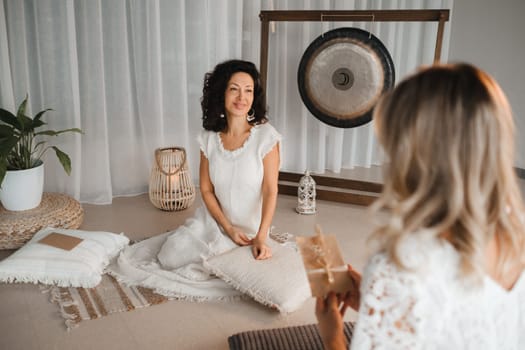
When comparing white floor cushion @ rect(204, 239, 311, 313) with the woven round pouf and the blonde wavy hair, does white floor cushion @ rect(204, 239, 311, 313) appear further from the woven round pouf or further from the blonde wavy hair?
the blonde wavy hair

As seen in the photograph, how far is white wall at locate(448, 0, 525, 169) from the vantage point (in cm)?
355

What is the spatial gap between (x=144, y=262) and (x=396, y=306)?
1.53 meters

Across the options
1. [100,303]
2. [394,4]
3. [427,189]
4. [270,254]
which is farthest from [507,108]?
[394,4]

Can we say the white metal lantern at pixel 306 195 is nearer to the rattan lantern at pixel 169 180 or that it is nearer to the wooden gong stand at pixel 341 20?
the wooden gong stand at pixel 341 20

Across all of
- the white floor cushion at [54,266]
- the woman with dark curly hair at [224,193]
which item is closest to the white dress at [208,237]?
the woman with dark curly hair at [224,193]

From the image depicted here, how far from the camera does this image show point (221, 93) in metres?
2.20

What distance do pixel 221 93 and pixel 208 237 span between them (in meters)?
0.60

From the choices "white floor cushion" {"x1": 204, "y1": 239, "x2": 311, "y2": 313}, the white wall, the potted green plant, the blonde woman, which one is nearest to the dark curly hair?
"white floor cushion" {"x1": 204, "y1": 239, "x2": 311, "y2": 313}

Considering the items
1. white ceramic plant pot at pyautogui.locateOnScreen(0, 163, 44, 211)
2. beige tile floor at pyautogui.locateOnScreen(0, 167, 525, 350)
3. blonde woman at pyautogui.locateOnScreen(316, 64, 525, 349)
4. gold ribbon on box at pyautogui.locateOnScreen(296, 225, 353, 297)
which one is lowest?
beige tile floor at pyautogui.locateOnScreen(0, 167, 525, 350)

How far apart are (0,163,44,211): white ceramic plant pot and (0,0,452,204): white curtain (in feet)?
1.39

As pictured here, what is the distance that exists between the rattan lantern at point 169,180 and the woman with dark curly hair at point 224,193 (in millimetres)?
558

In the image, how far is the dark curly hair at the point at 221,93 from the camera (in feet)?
7.12

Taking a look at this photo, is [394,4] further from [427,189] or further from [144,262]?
[427,189]

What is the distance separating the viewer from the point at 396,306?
83cm
